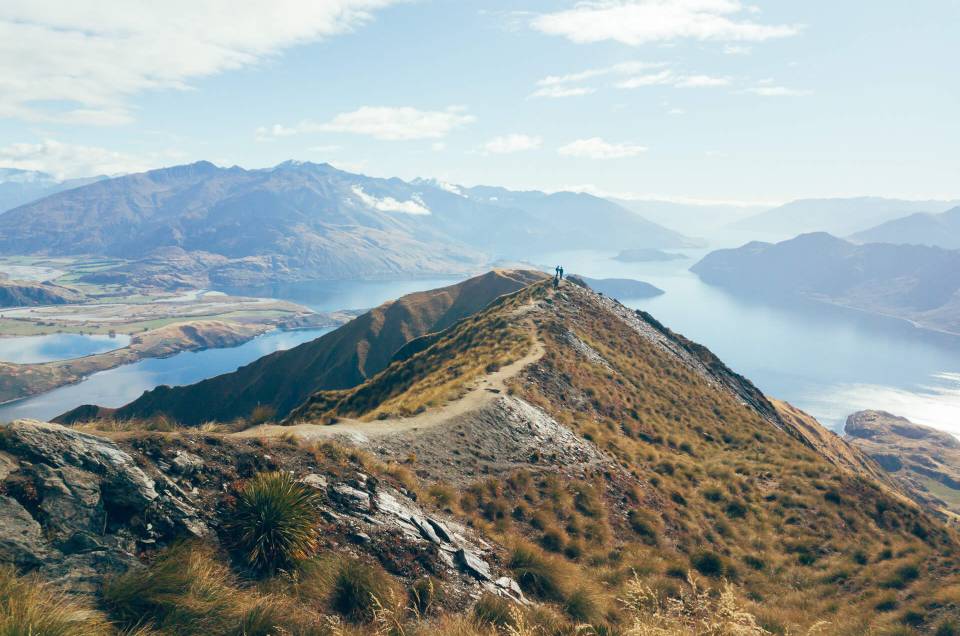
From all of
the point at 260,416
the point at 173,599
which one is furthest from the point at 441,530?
the point at 260,416

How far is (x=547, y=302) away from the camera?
56438 mm

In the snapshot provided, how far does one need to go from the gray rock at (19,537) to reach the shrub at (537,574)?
10478mm

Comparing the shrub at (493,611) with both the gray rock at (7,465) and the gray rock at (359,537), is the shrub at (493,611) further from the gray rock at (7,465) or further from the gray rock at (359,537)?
A: the gray rock at (7,465)

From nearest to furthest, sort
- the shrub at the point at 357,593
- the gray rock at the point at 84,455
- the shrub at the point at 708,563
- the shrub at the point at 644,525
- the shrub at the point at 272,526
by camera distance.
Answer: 1. the shrub at the point at 357,593
2. the gray rock at the point at 84,455
3. the shrub at the point at 272,526
4. the shrub at the point at 708,563
5. the shrub at the point at 644,525

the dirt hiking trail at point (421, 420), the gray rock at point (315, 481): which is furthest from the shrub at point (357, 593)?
the dirt hiking trail at point (421, 420)

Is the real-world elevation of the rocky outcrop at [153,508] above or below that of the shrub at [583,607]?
above

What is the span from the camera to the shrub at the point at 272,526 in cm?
1027

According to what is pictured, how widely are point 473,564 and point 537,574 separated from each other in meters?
1.78

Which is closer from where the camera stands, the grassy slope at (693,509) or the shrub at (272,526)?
the shrub at (272,526)

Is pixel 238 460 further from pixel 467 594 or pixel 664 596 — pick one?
pixel 664 596

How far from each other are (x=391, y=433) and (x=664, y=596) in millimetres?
13403

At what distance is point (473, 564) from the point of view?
1333 centimetres

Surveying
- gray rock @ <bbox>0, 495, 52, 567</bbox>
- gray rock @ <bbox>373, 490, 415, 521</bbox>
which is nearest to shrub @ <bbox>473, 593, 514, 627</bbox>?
gray rock @ <bbox>373, 490, 415, 521</bbox>

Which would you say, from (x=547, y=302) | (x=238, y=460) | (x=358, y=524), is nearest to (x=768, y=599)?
(x=358, y=524)
